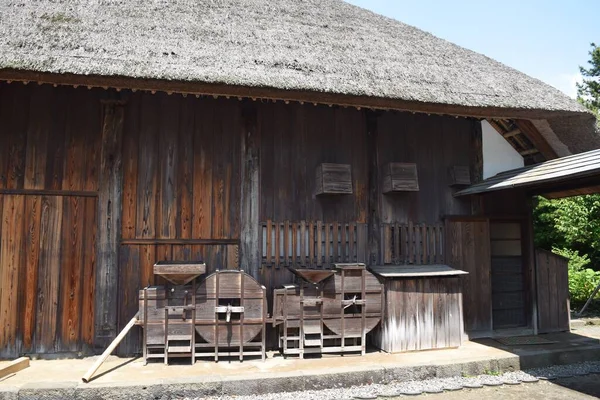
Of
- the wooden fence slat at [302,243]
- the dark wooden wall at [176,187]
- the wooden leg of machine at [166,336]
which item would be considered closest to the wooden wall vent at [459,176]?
the wooden fence slat at [302,243]

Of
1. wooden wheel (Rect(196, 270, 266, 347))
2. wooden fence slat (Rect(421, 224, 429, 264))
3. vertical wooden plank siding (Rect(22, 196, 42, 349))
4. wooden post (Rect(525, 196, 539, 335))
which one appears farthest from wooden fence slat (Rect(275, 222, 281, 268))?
wooden post (Rect(525, 196, 539, 335))

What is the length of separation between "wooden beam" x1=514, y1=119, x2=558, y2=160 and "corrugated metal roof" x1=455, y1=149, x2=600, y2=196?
103 cm

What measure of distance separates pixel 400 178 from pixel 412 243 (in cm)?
105

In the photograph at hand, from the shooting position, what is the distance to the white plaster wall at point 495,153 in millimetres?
7199

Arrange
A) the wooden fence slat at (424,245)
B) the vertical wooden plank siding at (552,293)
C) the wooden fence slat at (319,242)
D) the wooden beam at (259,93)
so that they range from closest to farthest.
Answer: the wooden beam at (259,93) → the wooden fence slat at (319,242) → the wooden fence slat at (424,245) → the vertical wooden plank siding at (552,293)

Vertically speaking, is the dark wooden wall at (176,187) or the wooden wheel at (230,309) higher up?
the dark wooden wall at (176,187)

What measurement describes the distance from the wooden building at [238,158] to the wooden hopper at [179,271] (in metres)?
0.58

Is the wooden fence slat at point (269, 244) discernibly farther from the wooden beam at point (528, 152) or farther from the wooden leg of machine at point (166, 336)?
the wooden beam at point (528, 152)

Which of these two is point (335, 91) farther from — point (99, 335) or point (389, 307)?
point (99, 335)

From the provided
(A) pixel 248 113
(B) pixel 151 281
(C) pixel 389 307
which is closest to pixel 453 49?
(A) pixel 248 113

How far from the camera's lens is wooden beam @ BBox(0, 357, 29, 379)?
4582 mm

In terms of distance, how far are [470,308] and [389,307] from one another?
1.80m

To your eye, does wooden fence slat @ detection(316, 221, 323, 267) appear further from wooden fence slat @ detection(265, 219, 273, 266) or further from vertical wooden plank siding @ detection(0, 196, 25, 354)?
vertical wooden plank siding @ detection(0, 196, 25, 354)

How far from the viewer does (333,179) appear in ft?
20.1
